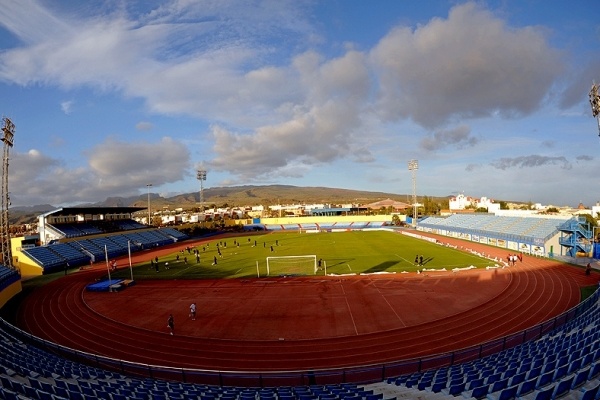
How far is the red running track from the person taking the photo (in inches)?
693

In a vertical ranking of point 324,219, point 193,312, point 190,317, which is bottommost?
point 190,317

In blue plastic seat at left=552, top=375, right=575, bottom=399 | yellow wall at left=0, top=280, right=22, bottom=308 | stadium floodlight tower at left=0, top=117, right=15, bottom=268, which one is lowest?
yellow wall at left=0, top=280, right=22, bottom=308

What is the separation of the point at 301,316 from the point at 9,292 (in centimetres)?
2460

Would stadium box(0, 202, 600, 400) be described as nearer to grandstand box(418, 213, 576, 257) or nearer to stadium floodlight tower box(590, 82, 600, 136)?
grandstand box(418, 213, 576, 257)

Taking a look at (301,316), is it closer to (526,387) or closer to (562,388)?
Answer: (526,387)

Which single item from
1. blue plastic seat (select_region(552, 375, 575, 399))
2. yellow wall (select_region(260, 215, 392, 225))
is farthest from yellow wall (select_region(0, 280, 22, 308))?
yellow wall (select_region(260, 215, 392, 225))

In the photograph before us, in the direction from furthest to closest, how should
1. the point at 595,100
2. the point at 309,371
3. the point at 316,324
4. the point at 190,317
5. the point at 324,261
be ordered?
the point at 324,261, the point at 595,100, the point at 190,317, the point at 316,324, the point at 309,371

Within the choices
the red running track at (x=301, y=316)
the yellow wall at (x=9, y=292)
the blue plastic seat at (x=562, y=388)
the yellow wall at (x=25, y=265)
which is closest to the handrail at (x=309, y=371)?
the red running track at (x=301, y=316)

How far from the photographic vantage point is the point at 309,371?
522 inches

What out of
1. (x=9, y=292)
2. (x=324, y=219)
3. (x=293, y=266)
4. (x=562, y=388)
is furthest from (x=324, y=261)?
(x=324, y=219)

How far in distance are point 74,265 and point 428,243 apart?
5139 cm

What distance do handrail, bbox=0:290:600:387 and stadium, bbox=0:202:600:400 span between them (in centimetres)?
8

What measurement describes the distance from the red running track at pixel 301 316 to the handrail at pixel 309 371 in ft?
5.83

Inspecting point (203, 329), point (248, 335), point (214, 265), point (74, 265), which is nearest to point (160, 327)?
point (203, 329)
